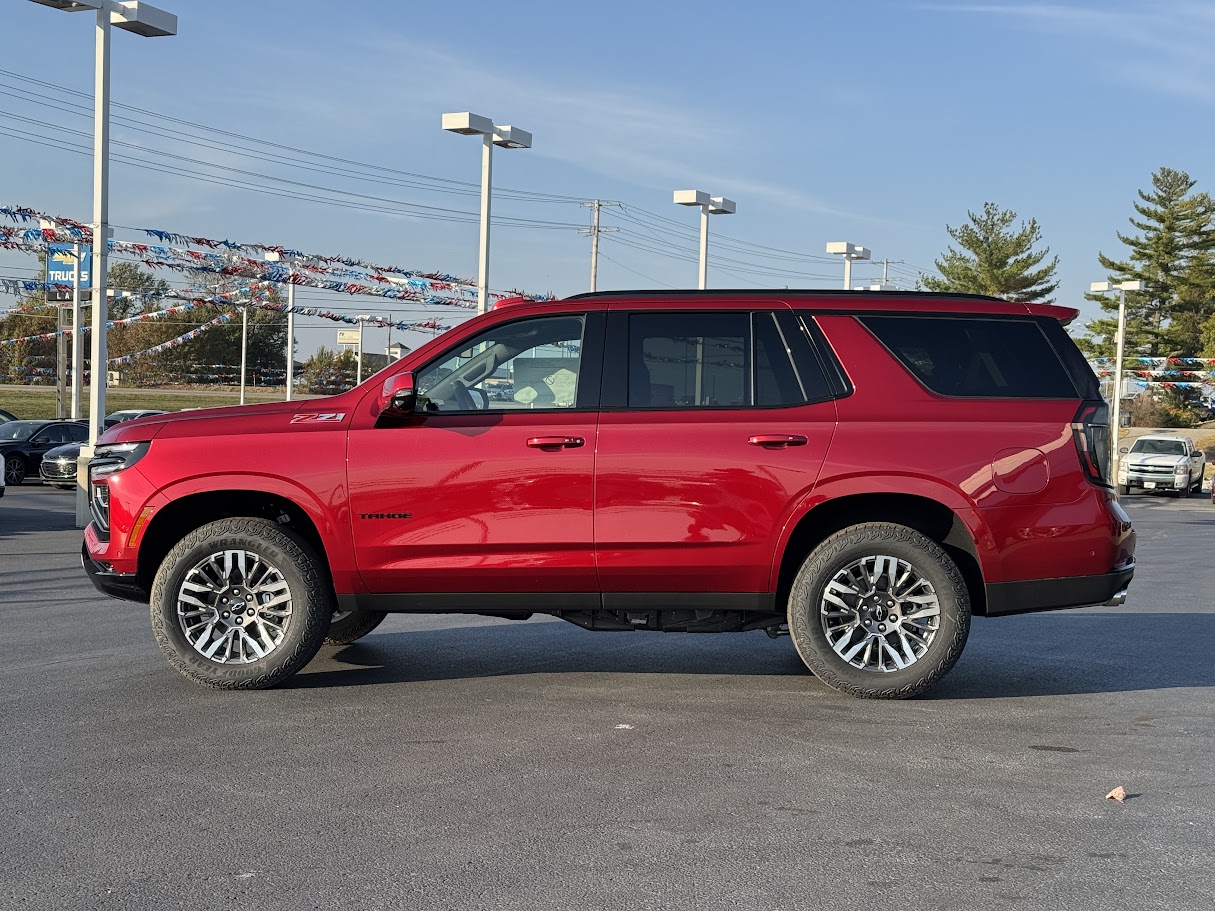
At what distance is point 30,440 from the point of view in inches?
1151

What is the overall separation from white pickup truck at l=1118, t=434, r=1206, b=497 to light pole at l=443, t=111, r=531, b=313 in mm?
23182

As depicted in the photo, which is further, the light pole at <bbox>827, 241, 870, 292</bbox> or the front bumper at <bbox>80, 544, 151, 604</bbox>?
the light pole at <bbox>827, 241, 870, 292</bbox>

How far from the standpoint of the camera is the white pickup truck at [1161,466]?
130ft

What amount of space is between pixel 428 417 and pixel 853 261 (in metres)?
33.7

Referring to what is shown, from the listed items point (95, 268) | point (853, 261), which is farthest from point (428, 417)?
point (853, 261)

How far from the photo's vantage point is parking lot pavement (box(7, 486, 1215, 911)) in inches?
162

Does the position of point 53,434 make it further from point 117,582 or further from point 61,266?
point 117,582

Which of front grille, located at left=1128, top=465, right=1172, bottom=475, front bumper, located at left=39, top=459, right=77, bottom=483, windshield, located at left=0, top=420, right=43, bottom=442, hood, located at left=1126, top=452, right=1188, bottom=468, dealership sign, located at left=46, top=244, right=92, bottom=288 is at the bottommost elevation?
front bumper, located at left=39, top=459, right=77, bottom=483

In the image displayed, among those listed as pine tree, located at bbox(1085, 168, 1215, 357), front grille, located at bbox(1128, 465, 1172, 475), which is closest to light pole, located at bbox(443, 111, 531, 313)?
front grille, located at bbox(1128, 465, 1172, 475)

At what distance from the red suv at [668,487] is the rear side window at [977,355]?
0.04ft

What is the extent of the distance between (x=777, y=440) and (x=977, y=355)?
1179 millimetres

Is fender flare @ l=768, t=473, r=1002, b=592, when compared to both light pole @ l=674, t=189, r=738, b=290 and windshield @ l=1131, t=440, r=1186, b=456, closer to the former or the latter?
light pole @ l=674, t=189, r=738, b=290

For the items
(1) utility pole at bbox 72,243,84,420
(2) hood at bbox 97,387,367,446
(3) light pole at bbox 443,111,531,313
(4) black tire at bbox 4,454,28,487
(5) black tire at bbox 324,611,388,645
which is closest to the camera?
(2) hood at bbox 97,387,367,446

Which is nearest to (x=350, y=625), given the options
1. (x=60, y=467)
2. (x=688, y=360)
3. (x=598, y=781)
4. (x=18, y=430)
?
(x=688, y=360)
